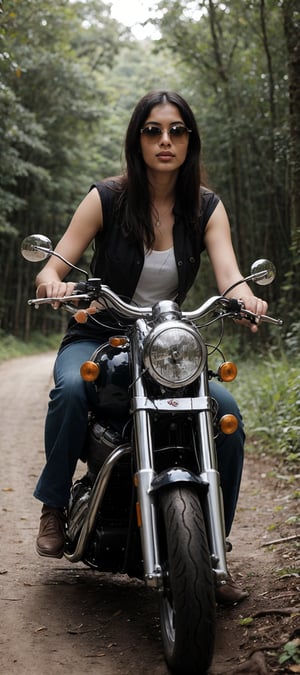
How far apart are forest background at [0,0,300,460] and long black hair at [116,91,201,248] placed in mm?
215

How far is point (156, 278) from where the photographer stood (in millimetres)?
3223

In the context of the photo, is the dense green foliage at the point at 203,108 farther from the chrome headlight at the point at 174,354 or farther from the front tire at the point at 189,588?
the front tire at the point at 189,588

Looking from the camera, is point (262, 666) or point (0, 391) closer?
point (262, 666)

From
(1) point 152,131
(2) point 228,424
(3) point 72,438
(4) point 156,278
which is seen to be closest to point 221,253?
(4) point 156,278

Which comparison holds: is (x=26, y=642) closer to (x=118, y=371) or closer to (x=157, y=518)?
(x=157, y=518)

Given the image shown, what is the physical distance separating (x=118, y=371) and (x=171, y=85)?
704 inches

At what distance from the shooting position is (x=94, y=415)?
10.1 feet

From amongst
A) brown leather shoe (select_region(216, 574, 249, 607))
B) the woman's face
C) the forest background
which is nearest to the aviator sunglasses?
the woman's face

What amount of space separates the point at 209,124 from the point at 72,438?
40.7 ft

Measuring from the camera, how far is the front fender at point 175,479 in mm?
2359

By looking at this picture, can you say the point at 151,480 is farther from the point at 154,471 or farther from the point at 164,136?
the point at 164,136

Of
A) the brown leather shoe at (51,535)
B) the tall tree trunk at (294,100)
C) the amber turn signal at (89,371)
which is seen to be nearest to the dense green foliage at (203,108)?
the tall tree trunk at (294,100)

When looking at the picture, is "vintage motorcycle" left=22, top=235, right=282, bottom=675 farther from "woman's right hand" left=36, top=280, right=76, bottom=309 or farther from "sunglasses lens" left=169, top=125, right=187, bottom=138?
"sunglasses lens" left=169, top=125, right=187, bottom=138

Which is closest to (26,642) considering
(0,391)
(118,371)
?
(118,371)
